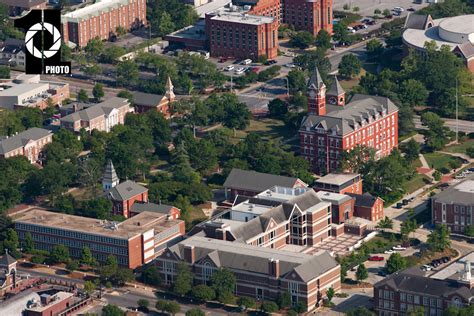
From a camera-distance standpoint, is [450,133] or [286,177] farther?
[450,133]

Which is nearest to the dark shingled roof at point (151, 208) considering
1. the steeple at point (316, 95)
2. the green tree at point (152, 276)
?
the green tree at point (152, 276)

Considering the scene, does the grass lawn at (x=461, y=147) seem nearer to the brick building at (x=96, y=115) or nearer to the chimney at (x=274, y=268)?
the brick building at (x=96, y=115)

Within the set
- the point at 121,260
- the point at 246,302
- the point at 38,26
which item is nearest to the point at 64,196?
the point at 121,260

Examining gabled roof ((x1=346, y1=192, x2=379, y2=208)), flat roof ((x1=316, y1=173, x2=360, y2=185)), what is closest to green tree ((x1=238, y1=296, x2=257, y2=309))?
gabled roof ((x1=346, y1=192, x2=379, y2=208))

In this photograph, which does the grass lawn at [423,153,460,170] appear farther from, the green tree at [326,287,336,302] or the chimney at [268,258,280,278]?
the chimney at [268,258,280,278]

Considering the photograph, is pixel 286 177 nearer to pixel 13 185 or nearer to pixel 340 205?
pixel 340 205
